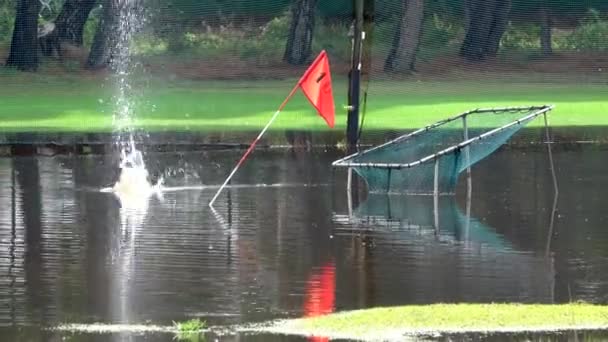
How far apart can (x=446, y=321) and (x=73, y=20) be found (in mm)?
32900

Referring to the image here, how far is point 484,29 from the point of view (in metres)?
38.4

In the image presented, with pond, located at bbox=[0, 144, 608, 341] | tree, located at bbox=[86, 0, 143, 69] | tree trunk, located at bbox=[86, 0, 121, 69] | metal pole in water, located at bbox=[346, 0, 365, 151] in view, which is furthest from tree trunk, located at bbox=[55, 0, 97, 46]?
pond, located at bbox=[0, 144, 608, 341]

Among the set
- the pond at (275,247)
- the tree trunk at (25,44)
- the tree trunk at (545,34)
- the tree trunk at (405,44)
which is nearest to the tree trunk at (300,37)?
the tree trunk at (405,44)

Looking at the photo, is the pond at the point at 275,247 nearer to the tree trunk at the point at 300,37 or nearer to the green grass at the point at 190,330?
the green grass at the point at 190,330

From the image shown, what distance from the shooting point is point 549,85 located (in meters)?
37.0

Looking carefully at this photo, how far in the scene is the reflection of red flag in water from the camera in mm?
10234

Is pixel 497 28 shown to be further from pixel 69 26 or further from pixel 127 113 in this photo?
pixel 127 113

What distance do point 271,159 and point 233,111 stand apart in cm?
843

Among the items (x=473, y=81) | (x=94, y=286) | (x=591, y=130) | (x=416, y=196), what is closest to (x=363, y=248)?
(x=94, y=286)

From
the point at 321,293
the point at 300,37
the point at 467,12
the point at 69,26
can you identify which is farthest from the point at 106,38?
the point at 321,293

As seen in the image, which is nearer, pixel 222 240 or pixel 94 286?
pixel 94 286

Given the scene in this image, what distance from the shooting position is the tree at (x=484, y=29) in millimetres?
37969

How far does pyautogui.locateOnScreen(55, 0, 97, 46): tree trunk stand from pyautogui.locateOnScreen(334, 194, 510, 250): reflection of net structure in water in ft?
80.2

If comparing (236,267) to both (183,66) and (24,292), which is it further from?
(183,66)
